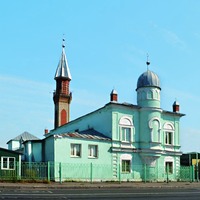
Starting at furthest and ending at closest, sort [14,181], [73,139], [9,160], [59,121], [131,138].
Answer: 1. [59,121]
2. [131,138]
3. [73,139]
4. [9,160]
5. [14,181]

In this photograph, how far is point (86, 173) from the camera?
33.1m

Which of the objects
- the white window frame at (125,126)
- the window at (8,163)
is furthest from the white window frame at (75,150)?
the window at (8,163)

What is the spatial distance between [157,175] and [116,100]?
26.0ft

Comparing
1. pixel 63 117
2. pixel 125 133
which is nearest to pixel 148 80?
pixel 125 133

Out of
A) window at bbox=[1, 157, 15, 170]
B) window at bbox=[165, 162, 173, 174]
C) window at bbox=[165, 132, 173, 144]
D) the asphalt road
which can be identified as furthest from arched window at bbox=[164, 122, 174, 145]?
the asphalt road

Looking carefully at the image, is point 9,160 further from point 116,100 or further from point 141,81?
point 141,81

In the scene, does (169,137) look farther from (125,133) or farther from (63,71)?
(63,71)

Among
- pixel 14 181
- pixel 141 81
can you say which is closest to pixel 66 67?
pixel 141 81

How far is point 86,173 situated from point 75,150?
209 centimetres

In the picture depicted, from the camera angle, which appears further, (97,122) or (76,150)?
(97,122)

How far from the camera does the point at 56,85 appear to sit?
62594 millimetres

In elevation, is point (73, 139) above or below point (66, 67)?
below

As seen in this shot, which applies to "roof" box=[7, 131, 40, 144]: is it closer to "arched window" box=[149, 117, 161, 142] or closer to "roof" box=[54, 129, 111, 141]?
"roof" box=[54, 129, 111, 141]

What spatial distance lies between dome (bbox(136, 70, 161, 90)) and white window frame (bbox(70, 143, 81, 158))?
357 inches
